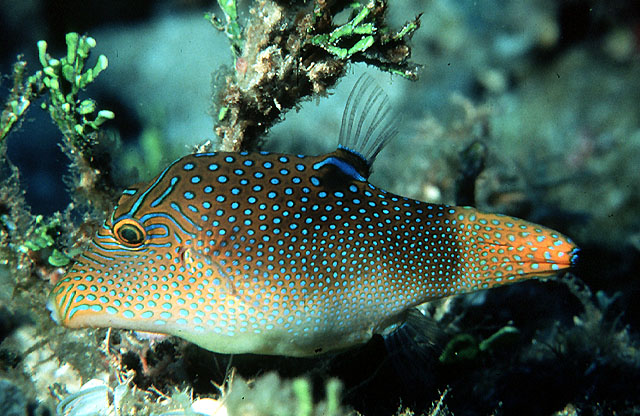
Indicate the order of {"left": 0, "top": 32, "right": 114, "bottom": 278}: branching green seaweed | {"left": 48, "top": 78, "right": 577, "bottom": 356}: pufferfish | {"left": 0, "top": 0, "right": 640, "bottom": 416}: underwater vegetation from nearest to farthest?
{"left": 48, "top": 78, "right": 577, "bottom": 356}: pufferfish → {"left": 0, "top": 0, "right": 640, "bottom": 416}: underwater vegetation → {"left": 0, "top": 32, "right": 114, "bottom": 278}: branching green seaweed

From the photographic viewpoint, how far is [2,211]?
3.05 m

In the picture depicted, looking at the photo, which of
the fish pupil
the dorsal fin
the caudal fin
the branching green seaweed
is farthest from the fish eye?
the caudal fin

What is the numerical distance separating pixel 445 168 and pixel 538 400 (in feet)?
11.2

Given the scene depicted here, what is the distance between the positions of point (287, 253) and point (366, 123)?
1.01 m

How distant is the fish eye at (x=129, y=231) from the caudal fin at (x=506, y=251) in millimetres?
1957

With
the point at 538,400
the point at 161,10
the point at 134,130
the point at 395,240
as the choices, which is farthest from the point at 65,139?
the point at 161,10

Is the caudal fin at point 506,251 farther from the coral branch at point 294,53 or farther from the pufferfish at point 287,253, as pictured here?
the coral branch at point 294,53

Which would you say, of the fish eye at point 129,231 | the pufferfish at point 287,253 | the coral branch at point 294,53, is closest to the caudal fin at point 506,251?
the pufferfish at point 287,253

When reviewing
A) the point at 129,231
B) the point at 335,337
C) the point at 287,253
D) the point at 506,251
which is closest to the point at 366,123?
the point at 287,253

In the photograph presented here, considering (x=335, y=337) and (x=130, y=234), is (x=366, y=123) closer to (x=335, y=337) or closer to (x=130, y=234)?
(x=335, y=337)

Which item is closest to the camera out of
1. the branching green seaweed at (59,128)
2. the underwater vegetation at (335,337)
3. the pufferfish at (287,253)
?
the pufferfish at (287,253)

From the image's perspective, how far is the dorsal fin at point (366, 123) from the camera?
2789 millimetres

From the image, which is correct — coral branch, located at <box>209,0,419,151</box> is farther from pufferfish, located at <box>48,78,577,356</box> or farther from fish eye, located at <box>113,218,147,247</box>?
fish eye, located at <box>113,218,147,247</box>

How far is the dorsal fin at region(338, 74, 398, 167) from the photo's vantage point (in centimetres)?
279
